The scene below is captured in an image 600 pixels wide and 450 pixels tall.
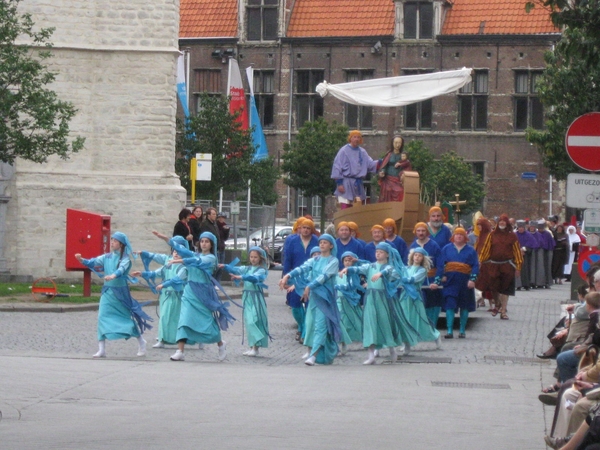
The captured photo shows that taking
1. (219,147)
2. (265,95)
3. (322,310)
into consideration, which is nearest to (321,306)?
(322,310)

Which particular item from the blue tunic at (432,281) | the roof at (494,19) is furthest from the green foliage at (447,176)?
the blue tunic at (432,281)

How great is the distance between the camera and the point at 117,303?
16.7m

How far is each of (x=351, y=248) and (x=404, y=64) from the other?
4174 cm

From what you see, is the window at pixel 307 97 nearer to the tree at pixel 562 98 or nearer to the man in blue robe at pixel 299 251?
the tree at pixel 562 98

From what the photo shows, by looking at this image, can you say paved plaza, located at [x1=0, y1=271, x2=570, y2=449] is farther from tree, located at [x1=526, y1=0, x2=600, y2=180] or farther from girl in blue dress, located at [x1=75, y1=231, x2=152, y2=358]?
tree, located at [x1=526, y1=0, x2=600, y2=180]

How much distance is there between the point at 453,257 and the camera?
19578 millimetres

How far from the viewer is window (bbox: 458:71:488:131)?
59853mm

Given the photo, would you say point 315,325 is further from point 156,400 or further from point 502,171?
point 502,171

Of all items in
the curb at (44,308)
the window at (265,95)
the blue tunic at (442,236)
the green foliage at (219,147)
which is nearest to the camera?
the blue tunic at (442,236)

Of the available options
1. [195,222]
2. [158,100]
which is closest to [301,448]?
[195,222]

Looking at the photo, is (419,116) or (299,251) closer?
(299,251)

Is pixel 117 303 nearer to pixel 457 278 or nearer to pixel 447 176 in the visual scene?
pixel 457 278

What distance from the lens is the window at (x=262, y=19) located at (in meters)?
61.7

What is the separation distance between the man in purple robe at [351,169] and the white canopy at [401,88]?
45.4 inches
